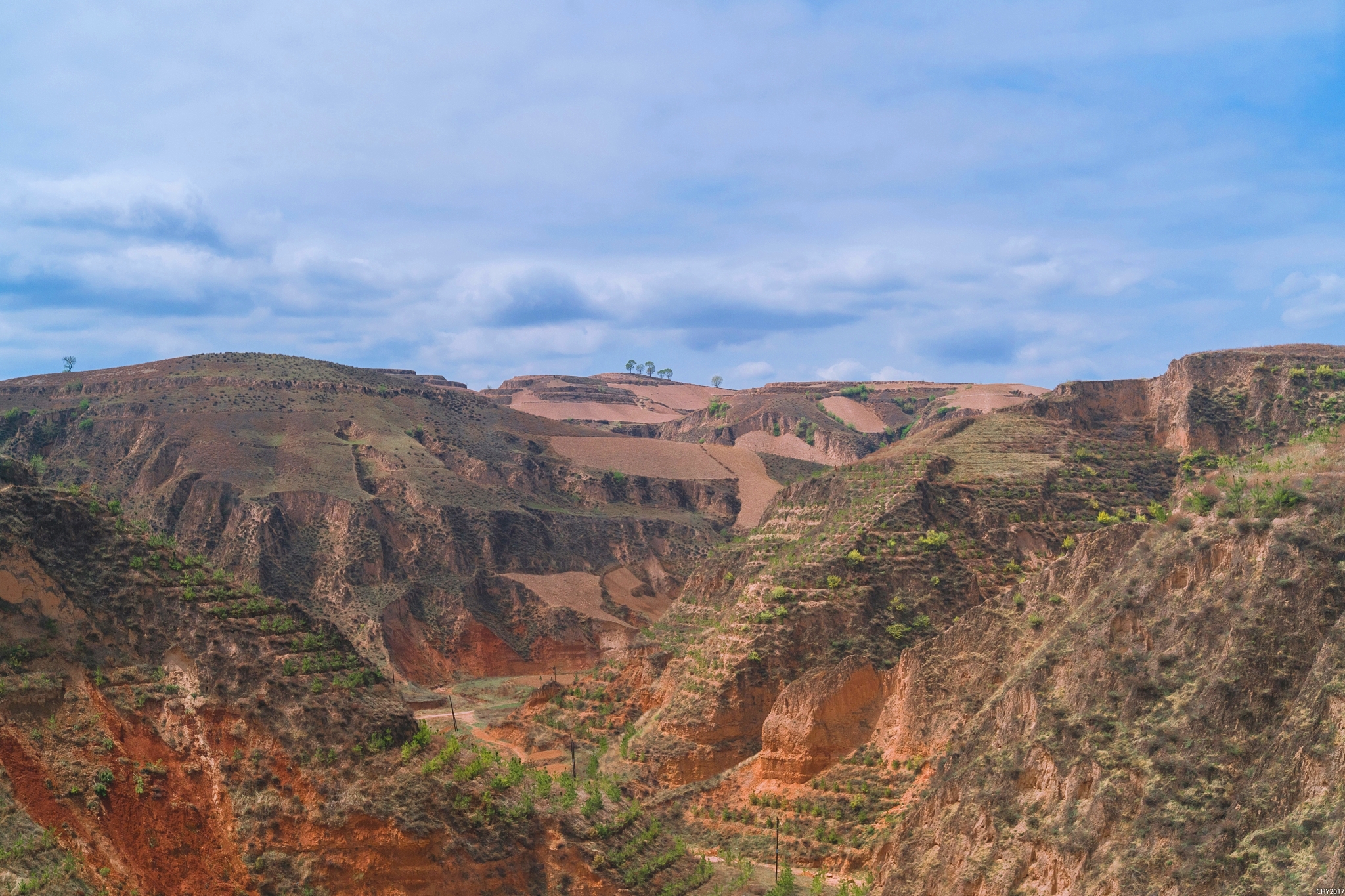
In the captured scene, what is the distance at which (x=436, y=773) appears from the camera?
32219 mm

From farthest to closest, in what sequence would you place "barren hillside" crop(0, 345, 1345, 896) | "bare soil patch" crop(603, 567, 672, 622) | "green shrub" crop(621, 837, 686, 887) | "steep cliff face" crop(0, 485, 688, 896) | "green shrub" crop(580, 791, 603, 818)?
"bare soil patch" crop(603, 567, 672, 622) < "green shrub" crop(580, 791, 603, 818) < "green shrub" crop(621, 837, 686, 887) < "steep cliff face" crop(0, 485, 688, 896) < "barren hillside" crop(0, 345, 1345, 896)

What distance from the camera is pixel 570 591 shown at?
101938mm

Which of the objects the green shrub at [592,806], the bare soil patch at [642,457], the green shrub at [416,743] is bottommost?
the green shrub at [592,806]

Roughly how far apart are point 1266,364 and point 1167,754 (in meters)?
47.5

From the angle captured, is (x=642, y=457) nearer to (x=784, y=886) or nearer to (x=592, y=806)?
(x=592, y=806)

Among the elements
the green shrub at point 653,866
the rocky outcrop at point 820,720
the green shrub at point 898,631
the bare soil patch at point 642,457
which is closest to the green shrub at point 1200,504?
the rocky outcrop at point 820,720

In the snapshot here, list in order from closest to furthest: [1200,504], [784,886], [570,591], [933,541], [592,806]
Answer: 1. [1200,504]
2. [592,806]
3. [784,886]
4. [933,541]
5. [570,591]

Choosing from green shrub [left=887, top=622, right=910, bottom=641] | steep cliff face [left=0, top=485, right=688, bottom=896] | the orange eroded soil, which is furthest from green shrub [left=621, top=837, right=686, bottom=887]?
the orange eroded soil

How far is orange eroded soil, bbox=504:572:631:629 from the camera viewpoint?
9869 cm

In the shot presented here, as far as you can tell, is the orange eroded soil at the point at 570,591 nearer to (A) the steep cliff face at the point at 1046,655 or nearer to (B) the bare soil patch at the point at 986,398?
(A) the steep cliff face at the point at 1046,655

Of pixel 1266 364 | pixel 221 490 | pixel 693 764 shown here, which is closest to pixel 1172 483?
pixel 1266 364

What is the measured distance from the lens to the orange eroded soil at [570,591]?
98.7 meters

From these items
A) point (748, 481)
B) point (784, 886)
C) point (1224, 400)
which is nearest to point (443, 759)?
point (784, 886)

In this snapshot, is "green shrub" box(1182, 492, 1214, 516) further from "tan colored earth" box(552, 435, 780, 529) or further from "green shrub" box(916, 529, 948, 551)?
"tan colored earth" box(552, 435, 780, 529)
